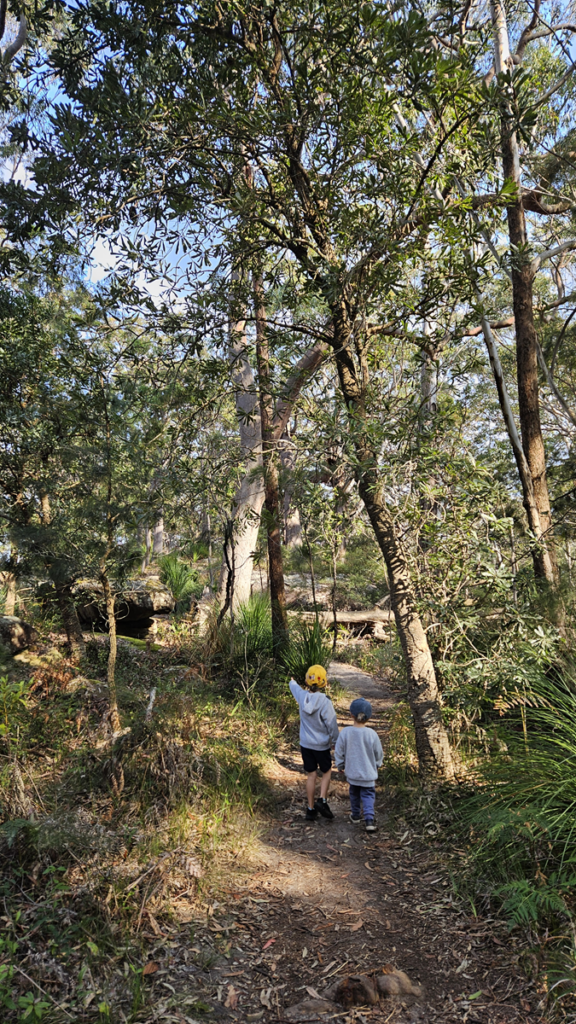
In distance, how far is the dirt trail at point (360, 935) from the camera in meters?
3.06

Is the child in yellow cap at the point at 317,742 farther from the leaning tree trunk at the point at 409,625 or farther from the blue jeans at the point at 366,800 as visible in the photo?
the leaning tree trunk at the point at 409,625

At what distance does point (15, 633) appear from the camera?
7.53m

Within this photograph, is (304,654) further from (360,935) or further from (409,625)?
(360,935)

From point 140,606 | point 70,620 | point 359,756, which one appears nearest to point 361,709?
point 359,756

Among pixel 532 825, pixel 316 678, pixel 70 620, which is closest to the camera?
pixel 532 825

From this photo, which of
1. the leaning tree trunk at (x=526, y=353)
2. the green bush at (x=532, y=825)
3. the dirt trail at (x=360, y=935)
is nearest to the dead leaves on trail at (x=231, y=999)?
the dirt trail at (x=360, y=935)

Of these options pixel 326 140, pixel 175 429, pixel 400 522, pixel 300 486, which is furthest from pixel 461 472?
pixel 326 140

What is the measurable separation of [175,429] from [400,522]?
2.17 meters

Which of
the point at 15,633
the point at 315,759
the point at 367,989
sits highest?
the point at 15,633

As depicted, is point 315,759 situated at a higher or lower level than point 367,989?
higher

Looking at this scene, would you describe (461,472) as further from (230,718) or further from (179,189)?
(230,718)

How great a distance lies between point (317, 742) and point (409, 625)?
134 centimetres

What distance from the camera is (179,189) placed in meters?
4.73

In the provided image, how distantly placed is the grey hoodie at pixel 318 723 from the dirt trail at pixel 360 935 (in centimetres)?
70
